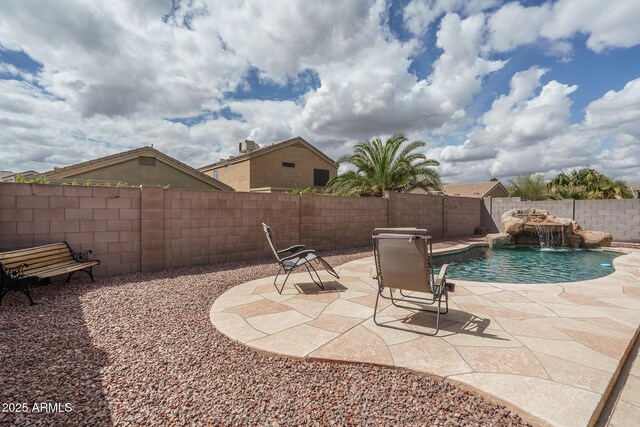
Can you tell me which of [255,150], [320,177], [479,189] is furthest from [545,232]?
[479,189]

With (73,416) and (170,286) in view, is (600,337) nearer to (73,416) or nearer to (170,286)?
(73,416)

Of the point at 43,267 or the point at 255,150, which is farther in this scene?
the point at 255,150

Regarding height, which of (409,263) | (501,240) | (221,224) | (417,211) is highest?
(417,211)

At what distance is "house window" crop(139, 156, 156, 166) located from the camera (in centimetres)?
1605

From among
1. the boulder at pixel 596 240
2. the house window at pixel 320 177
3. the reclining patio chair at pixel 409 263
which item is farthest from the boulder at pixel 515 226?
the house window at pixel 320 177

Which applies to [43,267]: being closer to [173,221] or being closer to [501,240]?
[173,221]

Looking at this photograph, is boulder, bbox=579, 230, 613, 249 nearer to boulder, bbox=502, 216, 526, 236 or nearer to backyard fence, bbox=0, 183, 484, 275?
boulder, bbox=502, 216, 526, 236

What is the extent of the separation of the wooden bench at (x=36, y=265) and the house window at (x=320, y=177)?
71.1 ft

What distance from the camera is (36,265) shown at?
484 centimetres

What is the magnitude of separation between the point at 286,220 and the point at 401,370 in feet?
22.1

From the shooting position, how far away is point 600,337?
10.3ft

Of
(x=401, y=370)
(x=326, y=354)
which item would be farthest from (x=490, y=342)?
(x=326, y=354)

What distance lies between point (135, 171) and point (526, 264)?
59.7 ft

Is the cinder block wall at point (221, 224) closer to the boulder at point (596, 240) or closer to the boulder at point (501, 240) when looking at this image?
the boulder at point (501, 240)
